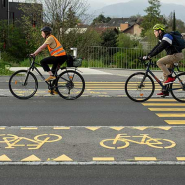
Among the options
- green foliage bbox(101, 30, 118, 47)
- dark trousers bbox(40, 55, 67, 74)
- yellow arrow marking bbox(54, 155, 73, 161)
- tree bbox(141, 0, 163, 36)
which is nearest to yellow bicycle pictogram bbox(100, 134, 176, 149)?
yellow arrow marking bbox(54, 155, 73, 161)

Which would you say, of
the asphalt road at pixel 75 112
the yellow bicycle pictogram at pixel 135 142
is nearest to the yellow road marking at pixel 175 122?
the asphalt road at pixel 75 112

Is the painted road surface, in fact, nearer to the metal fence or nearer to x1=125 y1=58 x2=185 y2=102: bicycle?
x1=125 y1=58 x2=185 y2=102: bicycle

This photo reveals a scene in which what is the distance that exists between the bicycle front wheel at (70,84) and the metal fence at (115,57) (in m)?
11.6

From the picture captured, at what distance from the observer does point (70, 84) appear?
10.6 meters

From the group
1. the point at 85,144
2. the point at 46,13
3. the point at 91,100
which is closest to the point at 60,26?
the point at 46,13

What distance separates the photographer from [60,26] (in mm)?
24953

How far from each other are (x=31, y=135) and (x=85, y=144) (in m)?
0.96

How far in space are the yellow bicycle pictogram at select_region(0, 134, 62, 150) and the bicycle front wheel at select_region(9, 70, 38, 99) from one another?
4.02 meters

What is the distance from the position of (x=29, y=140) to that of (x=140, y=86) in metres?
4.47

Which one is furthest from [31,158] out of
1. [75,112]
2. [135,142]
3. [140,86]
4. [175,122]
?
[140,86]

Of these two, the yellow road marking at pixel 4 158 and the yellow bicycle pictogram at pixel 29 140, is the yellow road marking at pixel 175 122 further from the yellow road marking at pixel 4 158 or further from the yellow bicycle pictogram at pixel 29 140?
the yellow road marking at pixel 4 158

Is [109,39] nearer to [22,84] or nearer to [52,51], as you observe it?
[52,51]

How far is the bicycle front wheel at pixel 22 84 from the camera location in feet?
34.6

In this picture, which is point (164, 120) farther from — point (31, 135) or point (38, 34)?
point (38, 34)
